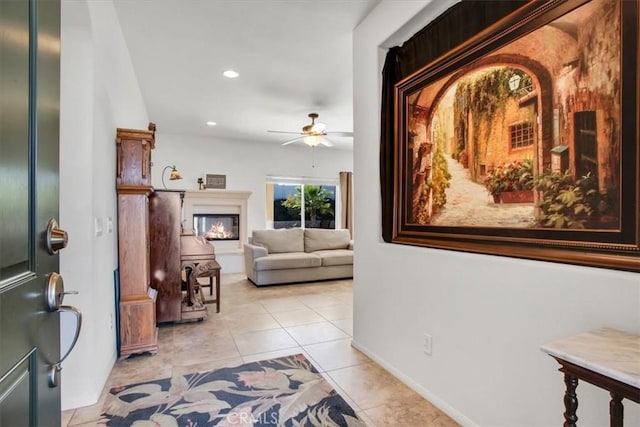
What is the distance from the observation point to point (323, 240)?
6391 mm

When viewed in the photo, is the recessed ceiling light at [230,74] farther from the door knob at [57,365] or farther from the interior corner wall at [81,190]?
the door knob at [57,365]

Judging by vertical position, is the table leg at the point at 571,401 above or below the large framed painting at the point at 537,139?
below

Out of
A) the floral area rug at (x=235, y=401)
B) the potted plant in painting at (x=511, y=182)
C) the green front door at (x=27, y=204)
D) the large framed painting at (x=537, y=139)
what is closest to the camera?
the green front door at (x=27, y=204)

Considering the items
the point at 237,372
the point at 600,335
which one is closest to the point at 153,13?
the point at 237,372

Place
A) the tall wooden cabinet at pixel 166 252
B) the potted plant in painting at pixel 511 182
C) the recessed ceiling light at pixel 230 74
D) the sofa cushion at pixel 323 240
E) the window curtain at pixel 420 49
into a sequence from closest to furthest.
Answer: the potted plant in painting at pixel 511 182 → the window curtain at pixel 420 49 → the tall wooden cabinet at pixel 166 252 → the recessed ceiling light at pixel 230 74 → the sofa cushion at pixel 323 240

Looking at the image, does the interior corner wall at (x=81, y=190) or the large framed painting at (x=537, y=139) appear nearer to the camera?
the large framed painting at (x=537, y=139)

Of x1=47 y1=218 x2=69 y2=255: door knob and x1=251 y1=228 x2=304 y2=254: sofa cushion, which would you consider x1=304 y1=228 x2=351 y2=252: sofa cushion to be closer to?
x1=251 y1=228 x2=304 y2=254: sofa cushion

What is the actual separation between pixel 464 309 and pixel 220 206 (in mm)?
5734

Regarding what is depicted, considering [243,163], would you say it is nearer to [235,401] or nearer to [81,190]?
[81,190]

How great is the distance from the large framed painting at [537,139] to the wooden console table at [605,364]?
0.30 meters

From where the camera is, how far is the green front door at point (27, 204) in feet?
2.12

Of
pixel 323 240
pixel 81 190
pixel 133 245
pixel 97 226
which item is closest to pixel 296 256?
pixel 323 240

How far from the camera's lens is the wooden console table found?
2.90 ft

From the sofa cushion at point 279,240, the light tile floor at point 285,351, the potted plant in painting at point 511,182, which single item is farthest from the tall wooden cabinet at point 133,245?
the sofa cushion at point 279,240
